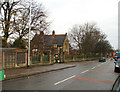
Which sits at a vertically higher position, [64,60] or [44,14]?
[44,14]

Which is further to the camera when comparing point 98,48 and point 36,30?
point 98,48

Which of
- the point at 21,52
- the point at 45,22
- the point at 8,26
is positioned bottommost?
the point at 21,52

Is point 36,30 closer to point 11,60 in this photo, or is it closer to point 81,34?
point 11,60

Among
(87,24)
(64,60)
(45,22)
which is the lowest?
(64,60)

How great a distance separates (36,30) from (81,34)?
36.8 meters

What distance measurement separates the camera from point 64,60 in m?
32.8

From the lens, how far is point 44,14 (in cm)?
2306

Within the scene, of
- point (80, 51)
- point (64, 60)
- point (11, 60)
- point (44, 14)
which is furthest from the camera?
point (80, 51)

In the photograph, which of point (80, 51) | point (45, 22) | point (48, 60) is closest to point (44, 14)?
point (45, 22)

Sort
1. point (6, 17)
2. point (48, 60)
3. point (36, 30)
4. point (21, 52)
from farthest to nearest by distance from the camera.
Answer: point (48, 60), point (36, 30), point (6, 17), point (21, 52)

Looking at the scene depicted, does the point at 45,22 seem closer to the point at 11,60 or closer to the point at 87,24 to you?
the point at 11,60

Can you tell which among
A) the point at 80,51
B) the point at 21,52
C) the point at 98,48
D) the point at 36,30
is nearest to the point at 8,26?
the point at 21,52

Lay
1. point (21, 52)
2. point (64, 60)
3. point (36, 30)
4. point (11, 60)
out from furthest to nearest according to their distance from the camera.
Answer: point (64, 60), point (36, 30), point (21, 52), point (11, 60)

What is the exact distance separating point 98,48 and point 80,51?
21331mm
